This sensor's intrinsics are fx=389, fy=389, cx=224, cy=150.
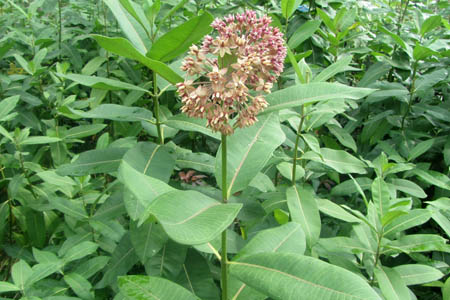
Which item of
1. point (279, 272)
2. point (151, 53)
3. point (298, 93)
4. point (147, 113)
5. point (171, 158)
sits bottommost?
point (279, 272)

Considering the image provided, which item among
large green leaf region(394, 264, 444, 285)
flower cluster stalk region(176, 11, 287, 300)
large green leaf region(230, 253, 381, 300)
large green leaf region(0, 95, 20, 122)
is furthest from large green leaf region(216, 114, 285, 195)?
large green leaf region(0, 95, 20, 122)

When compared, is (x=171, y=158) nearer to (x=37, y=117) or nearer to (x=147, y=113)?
(x=147, y=113)

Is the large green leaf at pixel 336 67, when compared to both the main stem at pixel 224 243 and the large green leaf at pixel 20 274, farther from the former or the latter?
the large green leaf at pixel 20 274

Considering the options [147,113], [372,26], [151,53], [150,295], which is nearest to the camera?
[150,295]

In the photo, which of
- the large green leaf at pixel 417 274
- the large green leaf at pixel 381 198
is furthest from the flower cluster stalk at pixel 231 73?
the large green leaf at pixel 417 274

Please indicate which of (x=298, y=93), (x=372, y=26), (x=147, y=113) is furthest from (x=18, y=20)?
(x=298, y=93)

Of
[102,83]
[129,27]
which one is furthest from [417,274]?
[129,27]

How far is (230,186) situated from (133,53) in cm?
62

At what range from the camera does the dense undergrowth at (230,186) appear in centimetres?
135

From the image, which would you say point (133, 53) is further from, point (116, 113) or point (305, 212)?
point (305, 212)

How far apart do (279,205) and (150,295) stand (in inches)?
37.4

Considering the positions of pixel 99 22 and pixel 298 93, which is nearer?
pixel 298 93

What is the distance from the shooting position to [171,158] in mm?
1852

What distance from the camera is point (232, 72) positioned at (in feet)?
4.37
